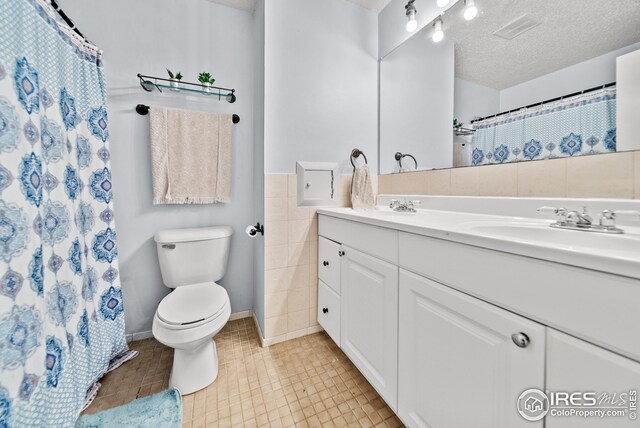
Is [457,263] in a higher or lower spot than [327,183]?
lower

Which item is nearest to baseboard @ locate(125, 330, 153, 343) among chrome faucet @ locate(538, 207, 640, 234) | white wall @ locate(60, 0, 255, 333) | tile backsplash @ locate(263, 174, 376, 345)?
white wall @ locate(60, 0, 255, 333)

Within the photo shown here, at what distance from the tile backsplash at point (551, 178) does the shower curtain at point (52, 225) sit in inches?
69.1

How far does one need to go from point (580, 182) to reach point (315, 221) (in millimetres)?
1218

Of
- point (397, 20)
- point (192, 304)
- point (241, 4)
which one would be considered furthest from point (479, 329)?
point (241, 4)

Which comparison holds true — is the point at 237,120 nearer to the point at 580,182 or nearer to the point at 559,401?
the point at 580,182

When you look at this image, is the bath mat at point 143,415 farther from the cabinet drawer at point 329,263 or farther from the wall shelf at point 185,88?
the wall shelf at point 185,88

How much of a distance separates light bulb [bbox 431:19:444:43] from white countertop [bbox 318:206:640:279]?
3.30 feet

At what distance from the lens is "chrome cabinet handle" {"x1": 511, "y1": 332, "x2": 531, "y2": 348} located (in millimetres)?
549

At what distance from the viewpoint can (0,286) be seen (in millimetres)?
712

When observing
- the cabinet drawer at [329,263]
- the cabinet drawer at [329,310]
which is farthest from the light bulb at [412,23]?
the cabinet drawer at [329,310]

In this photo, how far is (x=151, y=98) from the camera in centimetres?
155

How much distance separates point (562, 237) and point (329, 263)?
3.28 feet

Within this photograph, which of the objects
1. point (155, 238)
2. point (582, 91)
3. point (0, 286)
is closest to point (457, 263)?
point (582, 91)

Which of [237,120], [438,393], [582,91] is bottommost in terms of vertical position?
[438,393]
